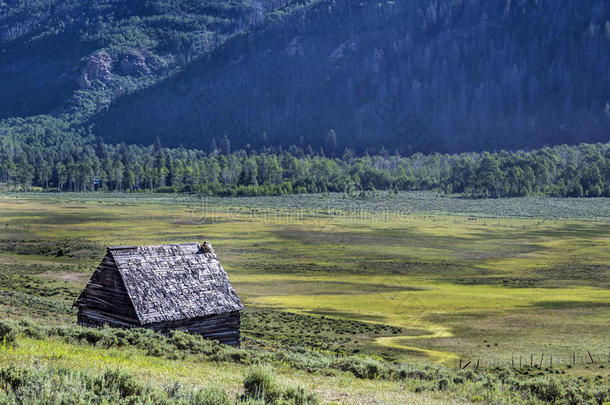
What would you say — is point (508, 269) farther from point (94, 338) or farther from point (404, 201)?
point (404, 201)

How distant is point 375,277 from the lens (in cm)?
5944

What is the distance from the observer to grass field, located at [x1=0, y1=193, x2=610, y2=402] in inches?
1427

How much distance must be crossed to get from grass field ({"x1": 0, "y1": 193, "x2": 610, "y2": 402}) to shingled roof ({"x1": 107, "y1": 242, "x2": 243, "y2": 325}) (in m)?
4.89

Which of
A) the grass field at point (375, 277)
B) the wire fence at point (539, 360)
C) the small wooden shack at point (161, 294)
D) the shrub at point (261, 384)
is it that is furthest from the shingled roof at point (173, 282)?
the shrub at point (261, 384)

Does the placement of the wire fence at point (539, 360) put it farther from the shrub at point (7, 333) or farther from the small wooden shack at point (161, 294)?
the shrub at point (7, 333)

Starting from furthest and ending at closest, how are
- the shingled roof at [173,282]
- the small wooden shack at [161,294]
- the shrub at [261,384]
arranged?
1. the shingled roof at [173,282]
2. the small wooden shack at [161,294]
3. the shrub at [261,384]

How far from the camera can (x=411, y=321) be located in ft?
140

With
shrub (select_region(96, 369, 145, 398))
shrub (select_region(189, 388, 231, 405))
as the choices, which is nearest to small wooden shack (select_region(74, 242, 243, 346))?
shrub (select_region(96, 369, 145, 398))

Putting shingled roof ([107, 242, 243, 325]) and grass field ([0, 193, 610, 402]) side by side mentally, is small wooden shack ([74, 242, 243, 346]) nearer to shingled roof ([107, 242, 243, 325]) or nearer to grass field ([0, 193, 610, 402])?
shingled roof ([107, 242, 243, 325])

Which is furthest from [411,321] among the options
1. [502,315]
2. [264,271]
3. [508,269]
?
[508,269]

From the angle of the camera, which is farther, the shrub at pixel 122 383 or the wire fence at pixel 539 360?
the wire fence at pixel 539 360

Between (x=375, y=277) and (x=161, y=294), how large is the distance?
33.9 m

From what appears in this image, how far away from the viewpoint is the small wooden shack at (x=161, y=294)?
1079 inches

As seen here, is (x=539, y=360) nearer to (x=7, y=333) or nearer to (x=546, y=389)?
(x=546, y=389)
